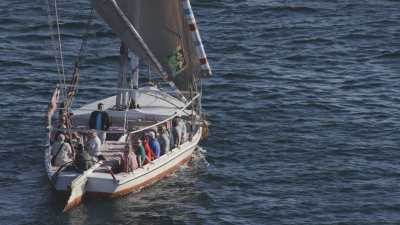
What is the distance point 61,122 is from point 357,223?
692 inches

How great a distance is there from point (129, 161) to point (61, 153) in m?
3.70

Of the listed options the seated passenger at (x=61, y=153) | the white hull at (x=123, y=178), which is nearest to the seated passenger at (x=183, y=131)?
the white hull at (x=123, y=178)

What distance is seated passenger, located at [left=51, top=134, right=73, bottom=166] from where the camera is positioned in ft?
205

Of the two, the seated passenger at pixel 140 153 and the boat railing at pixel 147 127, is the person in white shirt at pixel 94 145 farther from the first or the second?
Answer: the seated passenger at pixel 140 153

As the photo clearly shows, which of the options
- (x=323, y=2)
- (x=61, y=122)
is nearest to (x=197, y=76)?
(x=61, y=122)

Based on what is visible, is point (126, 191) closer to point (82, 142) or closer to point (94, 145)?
point (94, 145)

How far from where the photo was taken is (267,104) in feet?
266

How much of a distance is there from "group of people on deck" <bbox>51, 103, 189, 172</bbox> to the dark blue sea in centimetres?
189

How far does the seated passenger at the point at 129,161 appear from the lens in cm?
6212

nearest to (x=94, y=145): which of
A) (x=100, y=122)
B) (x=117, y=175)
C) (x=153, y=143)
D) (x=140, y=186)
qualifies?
(x=117, y=175)

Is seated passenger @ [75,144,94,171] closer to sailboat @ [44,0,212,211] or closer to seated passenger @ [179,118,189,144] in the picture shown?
sailboat @ [44,0,212,211]

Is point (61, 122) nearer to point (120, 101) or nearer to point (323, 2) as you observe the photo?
point (120, 101)

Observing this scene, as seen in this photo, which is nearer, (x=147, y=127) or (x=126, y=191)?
(x=126, y=191)

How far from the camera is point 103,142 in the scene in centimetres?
6588
